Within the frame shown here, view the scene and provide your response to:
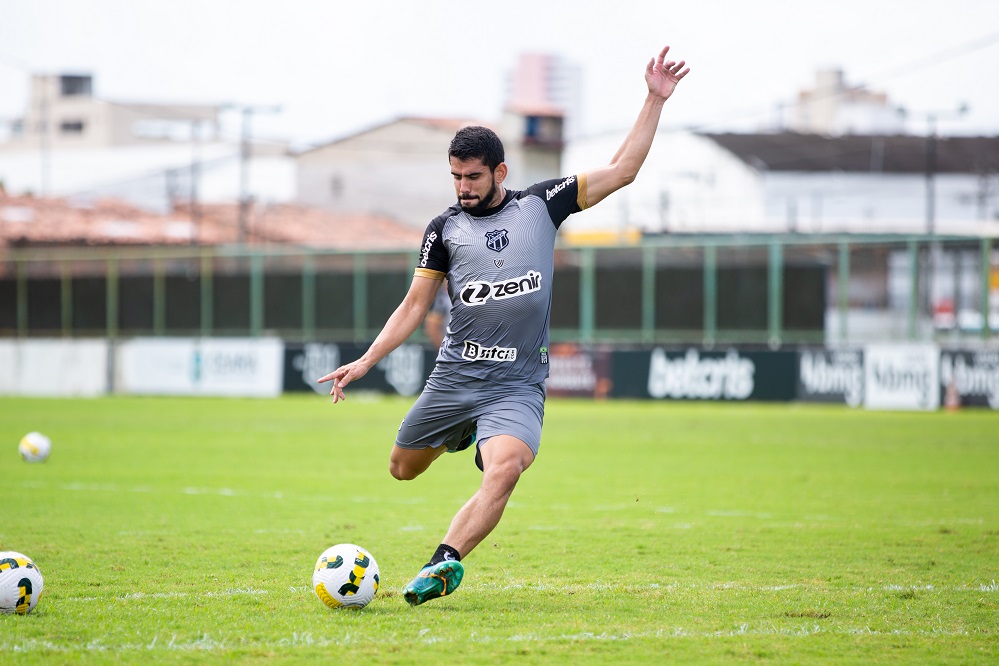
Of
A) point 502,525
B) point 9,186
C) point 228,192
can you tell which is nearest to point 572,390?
point 502,525

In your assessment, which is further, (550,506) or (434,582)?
(550,506)

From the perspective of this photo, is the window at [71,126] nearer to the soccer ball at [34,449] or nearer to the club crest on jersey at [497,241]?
the soccer ball at [34,449]

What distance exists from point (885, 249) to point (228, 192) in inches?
1622

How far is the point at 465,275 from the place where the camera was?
6938mm

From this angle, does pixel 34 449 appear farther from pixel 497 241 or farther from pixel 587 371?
pixel 587 371

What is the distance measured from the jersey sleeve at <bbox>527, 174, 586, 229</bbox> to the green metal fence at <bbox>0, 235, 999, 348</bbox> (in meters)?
22.1

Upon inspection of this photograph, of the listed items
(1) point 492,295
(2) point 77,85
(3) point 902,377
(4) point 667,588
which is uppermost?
(2) point 77,85

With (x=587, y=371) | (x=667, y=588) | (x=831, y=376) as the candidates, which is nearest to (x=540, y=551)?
(x=667, y=588)

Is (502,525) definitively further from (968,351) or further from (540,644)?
(968,351)

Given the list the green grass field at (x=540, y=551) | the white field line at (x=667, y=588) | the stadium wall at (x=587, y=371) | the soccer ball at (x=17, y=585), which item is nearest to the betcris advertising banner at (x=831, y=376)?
the stadium wall at (x=587, y=371)

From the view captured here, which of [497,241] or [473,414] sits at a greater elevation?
[497,241]

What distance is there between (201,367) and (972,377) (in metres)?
18.9

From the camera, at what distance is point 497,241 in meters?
6.93

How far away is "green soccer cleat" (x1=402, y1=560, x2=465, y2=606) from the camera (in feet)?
21.1
